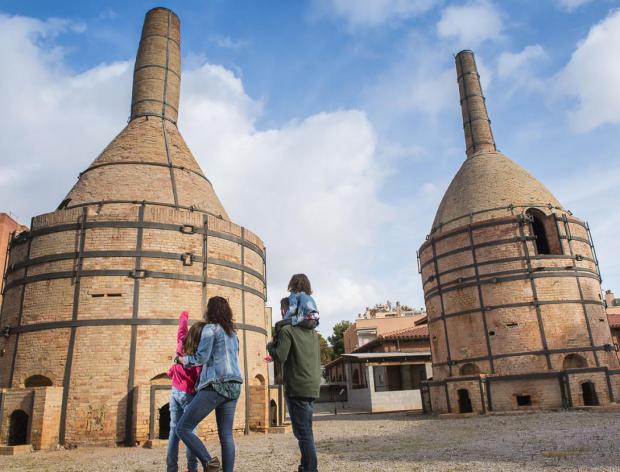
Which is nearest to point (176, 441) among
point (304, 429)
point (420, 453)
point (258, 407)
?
point (304, 429)

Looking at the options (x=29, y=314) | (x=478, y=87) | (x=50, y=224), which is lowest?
(x=29, y=314)

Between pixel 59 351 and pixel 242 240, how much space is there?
19.6ft

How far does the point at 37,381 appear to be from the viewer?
12.5 meters

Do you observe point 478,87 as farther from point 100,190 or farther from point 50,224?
point 50,224

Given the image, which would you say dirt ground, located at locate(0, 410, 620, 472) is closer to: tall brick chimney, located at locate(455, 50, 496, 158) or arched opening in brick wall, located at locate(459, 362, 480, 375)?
arched opening in brick wall, located at locate(459, 362, 480, 375)

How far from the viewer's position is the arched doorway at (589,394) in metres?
17.0

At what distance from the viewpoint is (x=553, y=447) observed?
8.02m

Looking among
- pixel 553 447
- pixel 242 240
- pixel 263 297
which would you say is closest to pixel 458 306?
pixel 263 297

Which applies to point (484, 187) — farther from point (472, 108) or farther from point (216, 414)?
point (216, 414)

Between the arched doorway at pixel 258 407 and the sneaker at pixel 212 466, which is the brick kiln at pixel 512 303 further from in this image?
the sneaker at pixel 212 466

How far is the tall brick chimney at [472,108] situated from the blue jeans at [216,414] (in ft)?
79.9

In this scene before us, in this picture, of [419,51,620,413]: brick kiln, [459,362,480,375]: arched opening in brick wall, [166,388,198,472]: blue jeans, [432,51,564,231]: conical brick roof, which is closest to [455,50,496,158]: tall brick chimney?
[432,51,564,231]: conical brick roof

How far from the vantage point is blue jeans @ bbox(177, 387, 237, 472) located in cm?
455

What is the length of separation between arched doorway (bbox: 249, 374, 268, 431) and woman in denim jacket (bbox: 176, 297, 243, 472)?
948 cm
